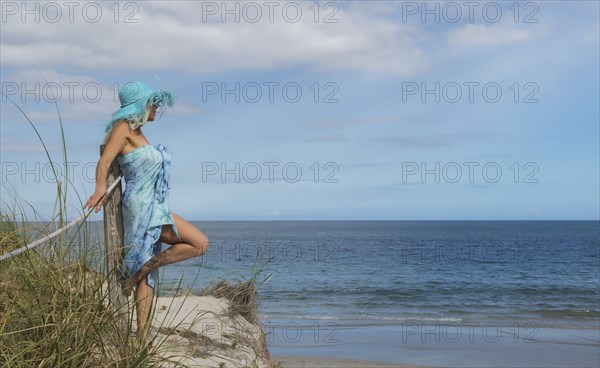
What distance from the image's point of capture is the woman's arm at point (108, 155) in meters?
4.14

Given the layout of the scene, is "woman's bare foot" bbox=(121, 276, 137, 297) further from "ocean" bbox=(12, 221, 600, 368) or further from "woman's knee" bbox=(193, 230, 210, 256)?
"woman's knee" bbox=(193, 230, 210, 256)

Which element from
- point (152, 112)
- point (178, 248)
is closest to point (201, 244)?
point (178, 248)

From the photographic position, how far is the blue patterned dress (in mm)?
4539

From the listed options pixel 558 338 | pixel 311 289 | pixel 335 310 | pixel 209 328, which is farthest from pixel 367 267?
pixel 209 328

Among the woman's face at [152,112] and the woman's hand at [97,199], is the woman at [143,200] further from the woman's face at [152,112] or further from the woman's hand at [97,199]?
the woman's hand at [97,199]

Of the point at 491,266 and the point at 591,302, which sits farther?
the point at 491,266

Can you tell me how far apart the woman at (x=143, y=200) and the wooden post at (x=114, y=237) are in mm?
43

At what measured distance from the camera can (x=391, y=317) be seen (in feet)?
54.0

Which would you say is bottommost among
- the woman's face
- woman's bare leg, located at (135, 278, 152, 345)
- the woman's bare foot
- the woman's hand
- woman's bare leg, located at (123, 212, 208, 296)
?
woman's bare leg, located at (135, 278, 152, 345)

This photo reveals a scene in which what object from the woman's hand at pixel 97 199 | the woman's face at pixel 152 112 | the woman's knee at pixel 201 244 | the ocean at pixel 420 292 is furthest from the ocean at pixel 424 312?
the woman's face at pixel 152 112

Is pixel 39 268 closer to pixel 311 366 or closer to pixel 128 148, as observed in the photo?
pixel 128 148

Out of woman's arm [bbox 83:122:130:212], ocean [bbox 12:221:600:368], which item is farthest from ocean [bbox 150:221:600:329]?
woman's arm [bbox 83:122:130:212]

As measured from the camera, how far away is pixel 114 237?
4.47 metres

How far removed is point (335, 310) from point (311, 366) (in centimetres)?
763
